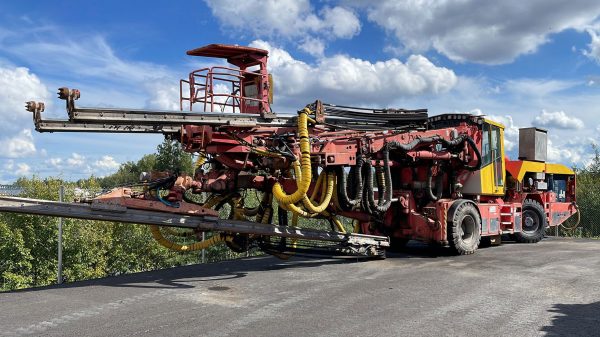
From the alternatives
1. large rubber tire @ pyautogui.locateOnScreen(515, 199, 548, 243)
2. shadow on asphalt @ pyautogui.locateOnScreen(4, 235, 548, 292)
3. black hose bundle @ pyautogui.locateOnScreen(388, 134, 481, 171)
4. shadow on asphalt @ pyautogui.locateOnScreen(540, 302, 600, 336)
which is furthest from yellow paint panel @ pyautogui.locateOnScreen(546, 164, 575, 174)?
shadow on asphalt @ pyautogui.locateOnScreen(540, 302, 600, 336)

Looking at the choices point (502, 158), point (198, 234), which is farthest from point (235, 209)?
point (502, 158)

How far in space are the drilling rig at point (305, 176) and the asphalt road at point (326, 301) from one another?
0.93m

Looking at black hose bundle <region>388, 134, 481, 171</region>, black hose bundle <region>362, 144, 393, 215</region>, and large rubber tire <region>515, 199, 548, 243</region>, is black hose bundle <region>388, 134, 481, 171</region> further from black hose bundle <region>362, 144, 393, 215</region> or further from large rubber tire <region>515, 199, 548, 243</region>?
large rubber tire <region>515, 199, 548, 243</region>

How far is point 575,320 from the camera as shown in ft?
21.6

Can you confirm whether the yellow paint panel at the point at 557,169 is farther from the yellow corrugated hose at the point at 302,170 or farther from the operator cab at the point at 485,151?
the yellow corrugated hose at the point at 302,170

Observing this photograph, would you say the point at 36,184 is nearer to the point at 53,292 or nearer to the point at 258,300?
the point at 53,292

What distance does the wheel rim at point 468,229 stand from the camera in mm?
12453

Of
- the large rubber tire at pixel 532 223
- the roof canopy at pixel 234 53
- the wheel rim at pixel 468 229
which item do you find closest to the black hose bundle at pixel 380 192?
the wheel rim at pixel 468 229

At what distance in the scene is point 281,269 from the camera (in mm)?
10367

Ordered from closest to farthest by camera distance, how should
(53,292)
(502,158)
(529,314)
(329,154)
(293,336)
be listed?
(293,336) → (529,314) → (53,292) → (329,154) → (502,158)

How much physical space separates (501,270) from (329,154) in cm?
417

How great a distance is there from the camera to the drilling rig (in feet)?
27.2

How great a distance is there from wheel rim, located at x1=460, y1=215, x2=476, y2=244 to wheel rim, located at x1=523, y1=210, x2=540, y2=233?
375 cm

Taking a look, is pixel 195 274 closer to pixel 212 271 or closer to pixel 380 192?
pixel 212 271
